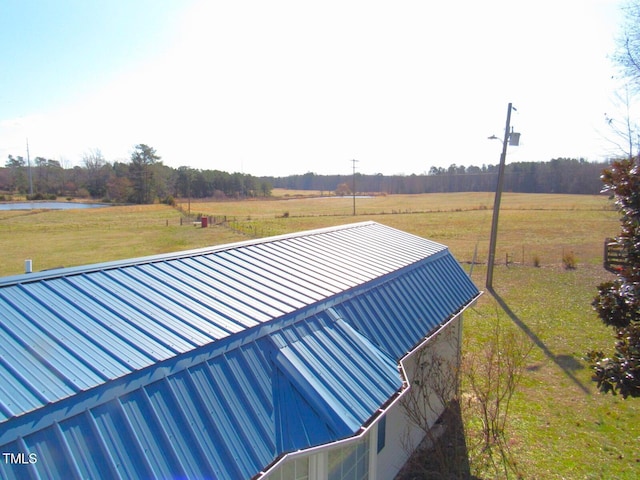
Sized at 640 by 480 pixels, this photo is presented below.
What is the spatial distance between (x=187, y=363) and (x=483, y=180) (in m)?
124

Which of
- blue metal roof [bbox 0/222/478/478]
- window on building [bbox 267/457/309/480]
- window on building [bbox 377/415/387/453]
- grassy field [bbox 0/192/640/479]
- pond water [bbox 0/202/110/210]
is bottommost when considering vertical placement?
grassy field [bbox 0/192/640/479]

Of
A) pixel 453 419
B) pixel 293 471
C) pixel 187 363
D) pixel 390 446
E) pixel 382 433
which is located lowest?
pixel 453 419

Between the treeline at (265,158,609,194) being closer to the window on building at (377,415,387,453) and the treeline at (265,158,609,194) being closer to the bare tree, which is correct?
the bare tree

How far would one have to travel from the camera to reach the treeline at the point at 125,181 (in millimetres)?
86250

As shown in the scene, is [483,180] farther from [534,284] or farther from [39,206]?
[534,284]

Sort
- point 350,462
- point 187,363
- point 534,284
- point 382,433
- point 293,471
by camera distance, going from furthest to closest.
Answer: point 534,284 → point 382,433 → point 350,462 → point 293,471 → point 187,363

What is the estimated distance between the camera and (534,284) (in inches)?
901

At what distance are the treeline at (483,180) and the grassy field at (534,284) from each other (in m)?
41.7

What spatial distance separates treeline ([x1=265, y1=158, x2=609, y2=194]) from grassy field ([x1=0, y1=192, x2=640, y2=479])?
137 feet

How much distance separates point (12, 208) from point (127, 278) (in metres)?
77.7

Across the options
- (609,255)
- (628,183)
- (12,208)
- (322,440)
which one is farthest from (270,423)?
(12,208)

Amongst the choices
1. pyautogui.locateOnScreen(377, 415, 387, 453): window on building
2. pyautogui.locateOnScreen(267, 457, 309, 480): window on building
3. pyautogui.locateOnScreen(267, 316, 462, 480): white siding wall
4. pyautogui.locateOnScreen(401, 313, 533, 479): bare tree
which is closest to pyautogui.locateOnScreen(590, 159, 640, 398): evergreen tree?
pyautogui.locateOnScreen(401, 313, 533, 479): bare tree

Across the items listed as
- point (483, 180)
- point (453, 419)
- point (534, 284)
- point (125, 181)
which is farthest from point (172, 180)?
point (453, 419)

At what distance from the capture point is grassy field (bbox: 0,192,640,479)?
9.02 metres
